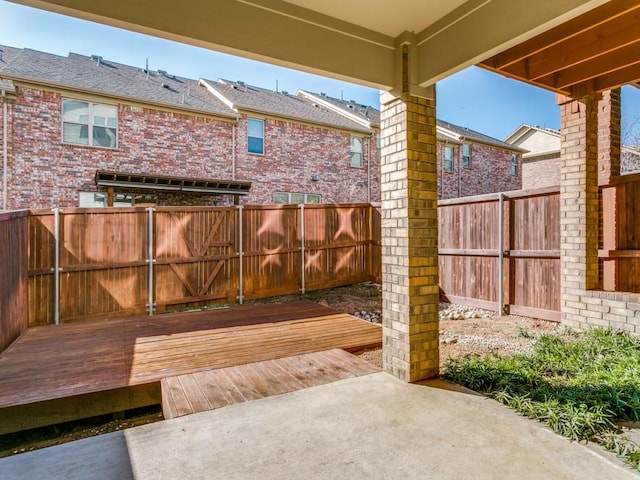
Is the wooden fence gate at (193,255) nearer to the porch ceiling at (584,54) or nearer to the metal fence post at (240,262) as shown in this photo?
the metal fence post at (240,262)

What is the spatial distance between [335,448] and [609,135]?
18.8 feet

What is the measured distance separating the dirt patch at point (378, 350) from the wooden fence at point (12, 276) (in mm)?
1668

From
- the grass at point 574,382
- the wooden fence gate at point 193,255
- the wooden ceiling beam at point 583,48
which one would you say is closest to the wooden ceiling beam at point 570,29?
the wooden ceiling beam at point 583,48

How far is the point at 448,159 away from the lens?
55.5 feet

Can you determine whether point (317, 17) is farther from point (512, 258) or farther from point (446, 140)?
point (446, 140)

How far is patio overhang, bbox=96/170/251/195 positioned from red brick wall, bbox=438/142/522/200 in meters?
9.20

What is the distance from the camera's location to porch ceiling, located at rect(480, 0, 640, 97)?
3.38m

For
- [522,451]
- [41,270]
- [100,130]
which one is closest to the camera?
[522,451]

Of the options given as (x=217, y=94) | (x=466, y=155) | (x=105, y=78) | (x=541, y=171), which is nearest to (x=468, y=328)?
(x=217, y=94)

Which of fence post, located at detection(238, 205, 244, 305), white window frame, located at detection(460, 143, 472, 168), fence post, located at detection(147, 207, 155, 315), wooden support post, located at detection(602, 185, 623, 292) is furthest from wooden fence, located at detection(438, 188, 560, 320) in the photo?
white window frame, located at detection(460, 143, 472, 168)

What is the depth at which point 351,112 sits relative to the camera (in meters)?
15.9

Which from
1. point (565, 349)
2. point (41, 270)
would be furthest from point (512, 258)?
point (41, 270)

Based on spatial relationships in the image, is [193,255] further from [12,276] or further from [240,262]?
[12,276]

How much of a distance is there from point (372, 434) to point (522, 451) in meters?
0.91
